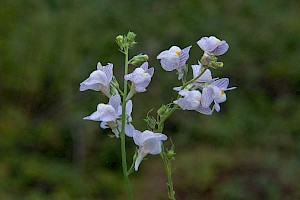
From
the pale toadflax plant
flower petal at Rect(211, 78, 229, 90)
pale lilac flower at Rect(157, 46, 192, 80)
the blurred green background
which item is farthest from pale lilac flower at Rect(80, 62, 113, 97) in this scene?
the blurred green background

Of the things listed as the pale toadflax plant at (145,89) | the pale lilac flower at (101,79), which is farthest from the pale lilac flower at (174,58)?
the pale lilac flower at (101,79)

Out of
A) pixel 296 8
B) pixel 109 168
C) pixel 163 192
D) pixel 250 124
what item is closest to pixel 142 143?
pixel 163 192

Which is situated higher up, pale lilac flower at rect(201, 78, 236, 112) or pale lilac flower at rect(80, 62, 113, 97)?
pale lilac flower at rect(80, 62, 113, 97)

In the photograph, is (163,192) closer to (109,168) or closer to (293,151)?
(109,168)

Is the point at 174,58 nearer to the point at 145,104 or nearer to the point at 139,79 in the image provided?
the point at 139,79

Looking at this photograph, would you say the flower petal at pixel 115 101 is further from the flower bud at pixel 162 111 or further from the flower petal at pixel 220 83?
the flower petal at pixel 220 83

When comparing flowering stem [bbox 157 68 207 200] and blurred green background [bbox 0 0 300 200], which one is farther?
blurred green background [bbox 0 0 300 200]

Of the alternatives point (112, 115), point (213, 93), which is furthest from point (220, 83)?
point (112, 115)

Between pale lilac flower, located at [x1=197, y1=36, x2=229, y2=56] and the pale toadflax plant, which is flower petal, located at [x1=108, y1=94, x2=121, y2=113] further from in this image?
pale lilac flower, located at [x1=197, y1=36, x2=229, y2=56]

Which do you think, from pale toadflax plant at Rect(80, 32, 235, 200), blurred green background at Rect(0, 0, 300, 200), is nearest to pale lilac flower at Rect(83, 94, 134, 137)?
pale toadflax plant at Rect(80, 32, 235, 200)

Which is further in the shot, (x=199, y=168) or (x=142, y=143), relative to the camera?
(x=199, y=168)
